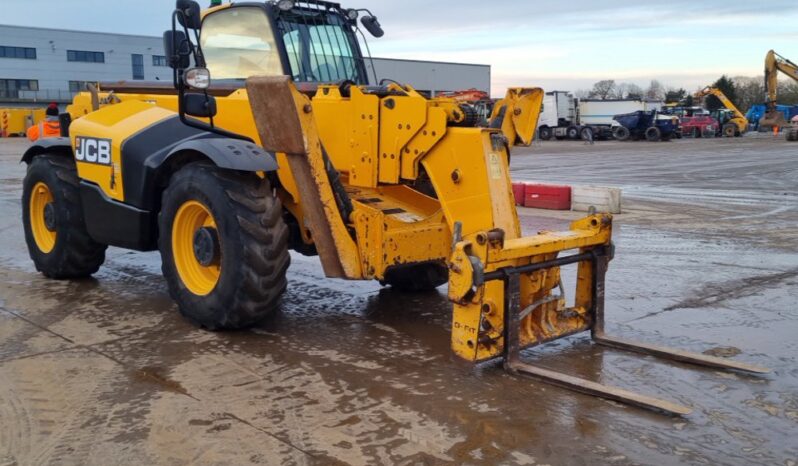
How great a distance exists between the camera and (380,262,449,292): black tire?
666 cm

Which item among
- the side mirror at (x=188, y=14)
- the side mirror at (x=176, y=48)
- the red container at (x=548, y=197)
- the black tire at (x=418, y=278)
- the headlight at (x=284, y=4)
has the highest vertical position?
the headlight at (x=284, y=4)

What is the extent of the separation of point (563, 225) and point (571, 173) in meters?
11.1

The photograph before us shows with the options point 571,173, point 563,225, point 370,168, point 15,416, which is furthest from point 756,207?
point 15,416

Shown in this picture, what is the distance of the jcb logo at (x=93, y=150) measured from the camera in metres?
6.29

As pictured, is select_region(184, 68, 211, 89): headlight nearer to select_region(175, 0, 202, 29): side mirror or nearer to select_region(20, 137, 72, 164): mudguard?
select_region(175, 0, 202, 29): side mirror

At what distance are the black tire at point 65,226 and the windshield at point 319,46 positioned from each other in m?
2.43

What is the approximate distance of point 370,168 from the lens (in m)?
5.39

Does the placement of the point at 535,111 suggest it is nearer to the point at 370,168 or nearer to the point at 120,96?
the point at 370,168

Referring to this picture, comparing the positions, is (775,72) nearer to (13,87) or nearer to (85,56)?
(85,56)

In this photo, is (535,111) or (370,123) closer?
(370,123)

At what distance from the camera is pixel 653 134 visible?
45.4 meters

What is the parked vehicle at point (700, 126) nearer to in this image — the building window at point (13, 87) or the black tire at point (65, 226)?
the black tire at point (65, 226)

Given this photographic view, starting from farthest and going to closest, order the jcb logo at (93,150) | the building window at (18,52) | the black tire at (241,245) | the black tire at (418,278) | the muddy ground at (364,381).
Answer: the building window at (18,52) → the black tire at (418,278) → the jcb logo at (93,150) → the black tire at (241,245) → the muddy ground at (364,381)

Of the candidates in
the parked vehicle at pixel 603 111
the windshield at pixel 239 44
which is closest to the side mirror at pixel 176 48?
the windshield at pixel 239 44
